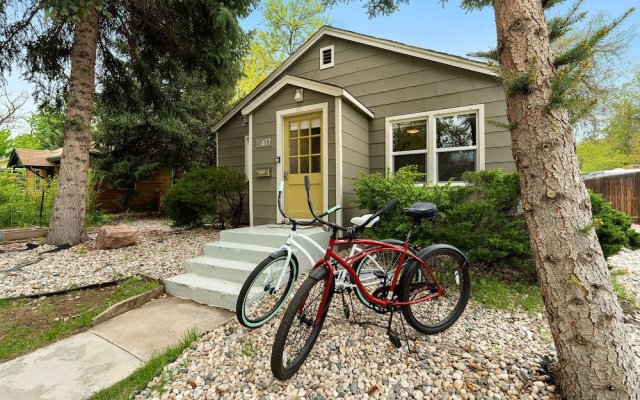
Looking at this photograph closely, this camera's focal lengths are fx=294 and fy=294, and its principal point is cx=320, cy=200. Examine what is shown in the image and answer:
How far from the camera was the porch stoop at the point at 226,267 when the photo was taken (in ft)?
10.1

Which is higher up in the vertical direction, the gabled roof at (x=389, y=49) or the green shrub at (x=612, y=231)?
the gabled roof at (x=389, y=49)

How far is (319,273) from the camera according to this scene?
193cm

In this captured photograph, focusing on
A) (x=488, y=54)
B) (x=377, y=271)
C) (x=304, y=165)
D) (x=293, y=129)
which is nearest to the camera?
(x=488, y=54)

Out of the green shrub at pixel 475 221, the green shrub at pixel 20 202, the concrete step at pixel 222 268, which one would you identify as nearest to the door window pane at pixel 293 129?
the green shrub at pixel 475 221

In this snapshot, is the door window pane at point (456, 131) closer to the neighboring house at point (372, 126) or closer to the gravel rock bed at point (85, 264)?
the neighboring house at point (372, 126)

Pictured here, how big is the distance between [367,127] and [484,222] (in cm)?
320

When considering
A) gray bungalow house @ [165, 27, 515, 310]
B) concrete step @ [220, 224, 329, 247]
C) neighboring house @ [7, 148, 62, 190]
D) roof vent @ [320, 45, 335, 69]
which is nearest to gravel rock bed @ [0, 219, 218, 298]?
concrete step @ [220, 224, 329, 247]

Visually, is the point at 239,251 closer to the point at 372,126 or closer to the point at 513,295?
the point at 513,295

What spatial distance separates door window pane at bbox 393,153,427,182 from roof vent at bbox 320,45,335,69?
107 inches

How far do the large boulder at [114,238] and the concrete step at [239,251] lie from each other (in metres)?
2.32

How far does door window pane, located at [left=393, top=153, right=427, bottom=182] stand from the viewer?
5.56 metres

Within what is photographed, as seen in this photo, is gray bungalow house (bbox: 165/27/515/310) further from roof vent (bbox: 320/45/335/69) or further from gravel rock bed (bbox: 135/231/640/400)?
gravel rock bed (bbox: 135/231/640/400)

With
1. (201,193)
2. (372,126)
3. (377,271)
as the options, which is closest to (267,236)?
(377,271)

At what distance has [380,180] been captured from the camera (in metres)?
4.27
